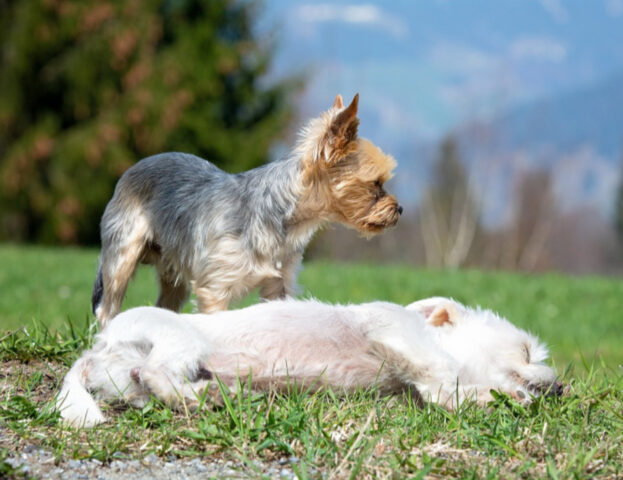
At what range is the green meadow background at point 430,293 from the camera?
10734 mm

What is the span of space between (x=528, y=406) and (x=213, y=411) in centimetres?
170

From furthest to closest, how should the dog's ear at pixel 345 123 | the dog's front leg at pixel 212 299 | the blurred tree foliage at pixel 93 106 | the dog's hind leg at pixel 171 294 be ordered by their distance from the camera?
the blurred tree foliage at pixel 93 106
the dog's hind leg at pixel 171 294
the dog's ear at pixel 345 123
the dog's front leg at pixel 212 299

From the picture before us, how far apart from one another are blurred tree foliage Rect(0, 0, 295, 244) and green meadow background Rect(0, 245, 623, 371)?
11.5m

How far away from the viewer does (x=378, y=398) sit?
4.38 metres

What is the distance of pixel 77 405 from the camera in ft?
12.6

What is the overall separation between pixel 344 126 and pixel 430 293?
26.9 feet

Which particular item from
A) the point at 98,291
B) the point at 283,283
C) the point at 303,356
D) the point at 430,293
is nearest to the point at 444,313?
the point at 303,356

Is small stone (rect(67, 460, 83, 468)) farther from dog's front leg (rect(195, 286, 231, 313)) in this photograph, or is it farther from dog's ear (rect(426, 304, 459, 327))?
dog's ear (rect(426, 304, 459, 327))

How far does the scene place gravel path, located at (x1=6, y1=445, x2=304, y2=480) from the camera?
131 inches

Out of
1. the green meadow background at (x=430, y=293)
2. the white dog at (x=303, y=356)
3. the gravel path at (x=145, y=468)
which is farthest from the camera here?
the green meadow background at (x=430, y=293)

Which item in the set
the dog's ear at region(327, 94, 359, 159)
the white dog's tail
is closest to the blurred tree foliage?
the dog's ear at region(327, 94, 359, 159)

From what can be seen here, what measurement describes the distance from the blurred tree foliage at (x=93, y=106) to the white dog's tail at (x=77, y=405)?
24.9 m

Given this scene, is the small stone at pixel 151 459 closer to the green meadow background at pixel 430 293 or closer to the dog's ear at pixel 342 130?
the dog's ear at pixel 342 130

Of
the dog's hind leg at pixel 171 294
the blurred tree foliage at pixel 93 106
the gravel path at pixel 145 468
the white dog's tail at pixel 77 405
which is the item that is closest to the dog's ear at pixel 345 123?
the dog's hind leg at pixel 171 294
